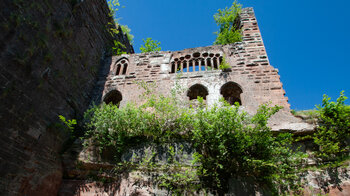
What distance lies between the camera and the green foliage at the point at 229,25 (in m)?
8.60

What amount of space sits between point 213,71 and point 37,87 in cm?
533

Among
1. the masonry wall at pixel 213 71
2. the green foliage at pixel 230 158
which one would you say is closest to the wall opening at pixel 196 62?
the masonry wall at pixel 213 71

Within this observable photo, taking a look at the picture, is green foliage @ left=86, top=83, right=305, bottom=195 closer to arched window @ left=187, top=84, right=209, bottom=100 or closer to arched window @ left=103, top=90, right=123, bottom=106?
arched window @ left=187, top=84, right=209, bottom=100

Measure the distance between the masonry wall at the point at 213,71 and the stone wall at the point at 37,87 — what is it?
5.42 ft

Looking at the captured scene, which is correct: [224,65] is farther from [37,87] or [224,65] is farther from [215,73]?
[37,87]

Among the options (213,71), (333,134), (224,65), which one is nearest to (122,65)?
(213,71)

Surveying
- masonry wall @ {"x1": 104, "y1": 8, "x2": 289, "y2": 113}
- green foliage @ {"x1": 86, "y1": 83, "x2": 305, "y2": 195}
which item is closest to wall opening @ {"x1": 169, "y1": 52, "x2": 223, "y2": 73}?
masonry wall @ {"x1": 104, "y1": 8, "x2": 289, "y2": 113}

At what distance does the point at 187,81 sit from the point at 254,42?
302 centimetres

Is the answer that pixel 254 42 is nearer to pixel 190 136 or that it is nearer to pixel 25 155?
pixel 190 136

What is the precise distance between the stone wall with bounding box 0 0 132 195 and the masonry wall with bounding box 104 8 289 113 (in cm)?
165

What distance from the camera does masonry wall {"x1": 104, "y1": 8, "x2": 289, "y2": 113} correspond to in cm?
659

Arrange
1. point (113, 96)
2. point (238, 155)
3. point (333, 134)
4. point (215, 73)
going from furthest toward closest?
1. point (113, 96)
2. point (215, 73)
3. point (333, 134)
4. point (238, 155)

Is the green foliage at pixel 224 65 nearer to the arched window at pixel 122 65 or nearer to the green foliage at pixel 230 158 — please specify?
the green foliage at pixel 230 158

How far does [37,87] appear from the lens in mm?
5105
